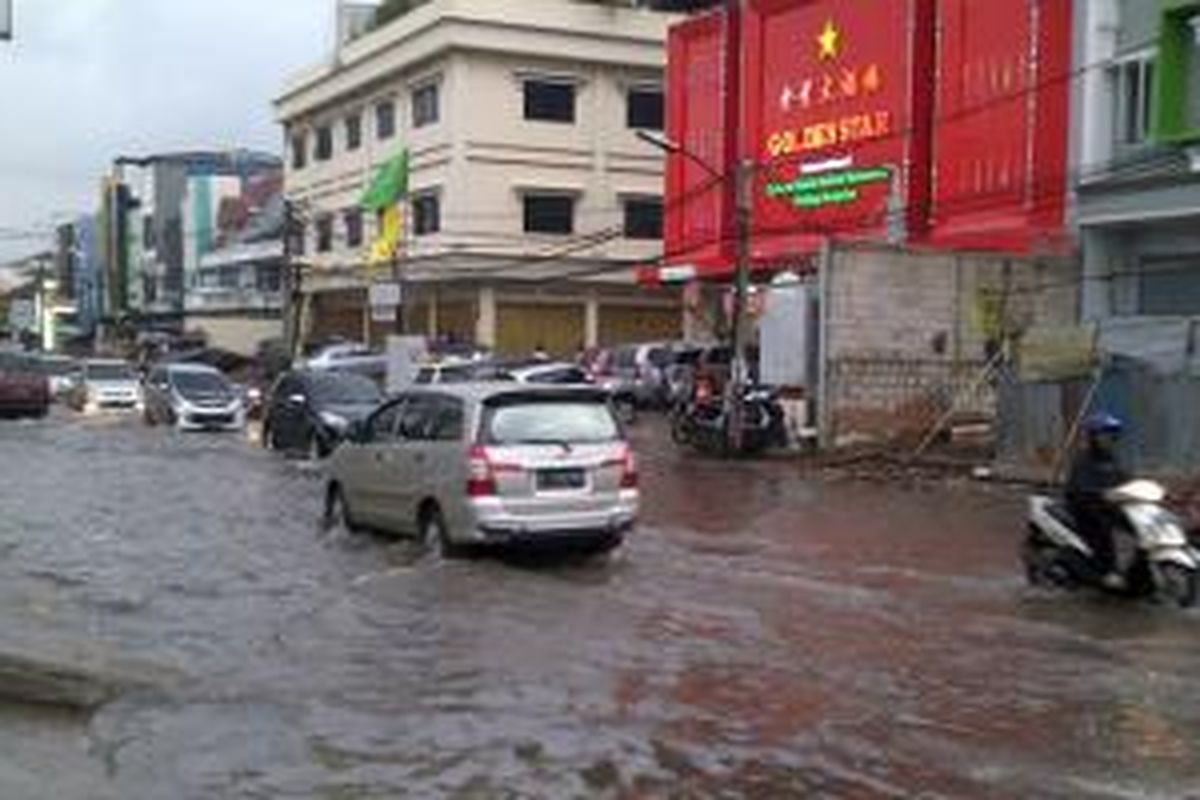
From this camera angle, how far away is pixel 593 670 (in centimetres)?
1293

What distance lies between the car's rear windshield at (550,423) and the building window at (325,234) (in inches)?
2483

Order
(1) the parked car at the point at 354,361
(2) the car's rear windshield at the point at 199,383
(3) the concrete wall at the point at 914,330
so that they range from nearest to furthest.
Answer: (3) the concrete wall at the point at 914,330 → (2) the car's rear windshield at the point at 199,383 → (1) the parked car at the point at 354,361

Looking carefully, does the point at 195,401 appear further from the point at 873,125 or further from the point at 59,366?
the point at 59,366

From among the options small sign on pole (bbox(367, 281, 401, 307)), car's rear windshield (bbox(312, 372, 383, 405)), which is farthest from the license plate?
small sign on pole (bbox(367, 281, 401, 307))

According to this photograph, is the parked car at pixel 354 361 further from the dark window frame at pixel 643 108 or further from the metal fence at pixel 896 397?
the dark window frame at pixel 643 108

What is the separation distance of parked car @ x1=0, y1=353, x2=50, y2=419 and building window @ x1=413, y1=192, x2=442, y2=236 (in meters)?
18.2

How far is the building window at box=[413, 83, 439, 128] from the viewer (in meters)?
69.9

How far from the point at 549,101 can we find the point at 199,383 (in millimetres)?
24734

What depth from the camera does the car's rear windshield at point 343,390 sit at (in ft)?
113

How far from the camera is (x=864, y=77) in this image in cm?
4600

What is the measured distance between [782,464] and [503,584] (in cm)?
1827

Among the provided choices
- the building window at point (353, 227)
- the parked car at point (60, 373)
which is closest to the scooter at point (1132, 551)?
the parked car at point (60, 373)

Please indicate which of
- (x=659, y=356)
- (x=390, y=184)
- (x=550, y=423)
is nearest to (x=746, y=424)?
(x=659, y=356)

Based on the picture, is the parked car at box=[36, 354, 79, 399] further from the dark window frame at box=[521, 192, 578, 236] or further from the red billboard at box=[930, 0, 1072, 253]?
the red billboard at box=[930, 0, 1072, 253]
